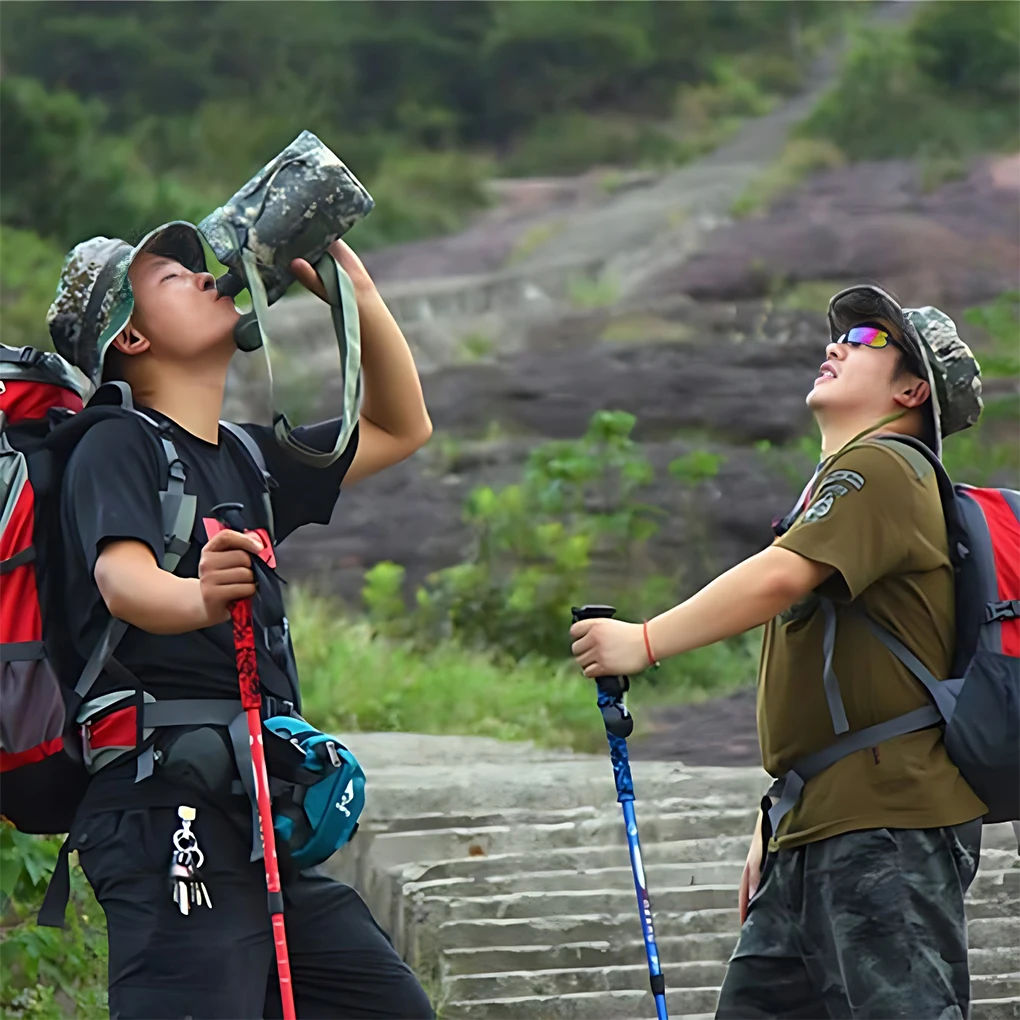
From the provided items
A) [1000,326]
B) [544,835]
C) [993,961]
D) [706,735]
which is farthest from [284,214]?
[1000,326]

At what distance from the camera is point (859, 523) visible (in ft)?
10.4

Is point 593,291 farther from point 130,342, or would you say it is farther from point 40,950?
point 130,342

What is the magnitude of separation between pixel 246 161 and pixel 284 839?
22895mm

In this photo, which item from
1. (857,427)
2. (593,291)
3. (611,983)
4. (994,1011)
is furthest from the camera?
(593,291)

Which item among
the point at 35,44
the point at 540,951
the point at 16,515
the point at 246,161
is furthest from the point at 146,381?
the point at 35,44

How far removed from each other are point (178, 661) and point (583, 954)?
2.74 metres

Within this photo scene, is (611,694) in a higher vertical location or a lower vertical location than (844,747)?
higher

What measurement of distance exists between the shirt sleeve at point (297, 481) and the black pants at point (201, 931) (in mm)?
673

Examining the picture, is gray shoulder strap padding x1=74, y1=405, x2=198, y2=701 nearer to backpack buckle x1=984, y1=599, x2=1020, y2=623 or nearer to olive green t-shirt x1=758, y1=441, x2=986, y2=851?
olive green t-shirt x1=758, y1=441, x2=986, y2=851

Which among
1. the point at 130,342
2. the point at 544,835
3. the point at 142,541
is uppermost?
the point at 130,342

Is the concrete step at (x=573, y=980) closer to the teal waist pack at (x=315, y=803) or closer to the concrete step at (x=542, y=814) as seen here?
the concrete step at (x=542, y=814)

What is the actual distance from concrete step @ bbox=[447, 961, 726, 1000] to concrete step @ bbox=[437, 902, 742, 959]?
0.13 metres

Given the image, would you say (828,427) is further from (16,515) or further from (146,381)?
(16,515)

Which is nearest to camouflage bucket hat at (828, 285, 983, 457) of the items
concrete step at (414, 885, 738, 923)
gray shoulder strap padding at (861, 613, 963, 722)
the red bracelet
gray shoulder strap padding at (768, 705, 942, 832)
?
gray shoulder strap padding at (861, 613, 963, 722)
